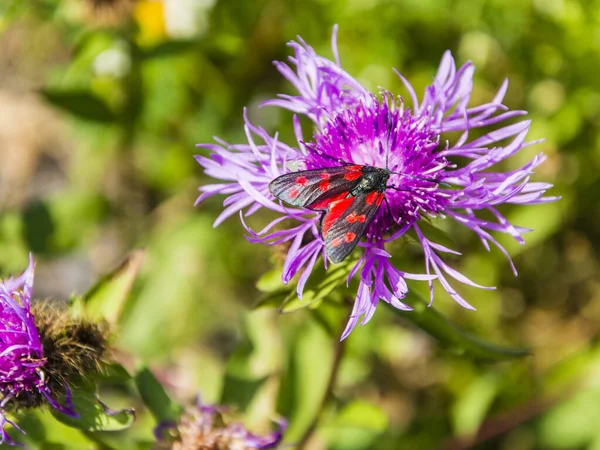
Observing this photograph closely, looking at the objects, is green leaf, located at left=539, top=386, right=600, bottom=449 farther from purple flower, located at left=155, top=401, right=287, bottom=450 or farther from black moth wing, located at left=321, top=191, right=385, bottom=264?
black moth wing, located at left=321, top=191, right=385, bottom=264

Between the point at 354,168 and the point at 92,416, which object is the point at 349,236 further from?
the point at 92,416

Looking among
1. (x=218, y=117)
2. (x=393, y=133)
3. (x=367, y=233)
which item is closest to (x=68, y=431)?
(x=367, y=233)

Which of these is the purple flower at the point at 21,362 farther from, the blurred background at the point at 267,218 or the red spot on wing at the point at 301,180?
the blurred background at the point at 267,218

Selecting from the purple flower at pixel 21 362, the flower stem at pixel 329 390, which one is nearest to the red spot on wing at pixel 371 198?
the flower stem at pixel 329 390

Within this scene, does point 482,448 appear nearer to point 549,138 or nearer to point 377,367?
point 377,367

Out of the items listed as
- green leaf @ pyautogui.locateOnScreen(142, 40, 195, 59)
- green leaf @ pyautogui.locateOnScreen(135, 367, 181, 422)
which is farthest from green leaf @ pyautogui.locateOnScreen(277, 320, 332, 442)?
green leaf @ pyautogui.locateOnScreen(142, 40, 195, 59)

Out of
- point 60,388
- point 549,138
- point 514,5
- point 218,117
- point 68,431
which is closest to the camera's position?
point 60,388
